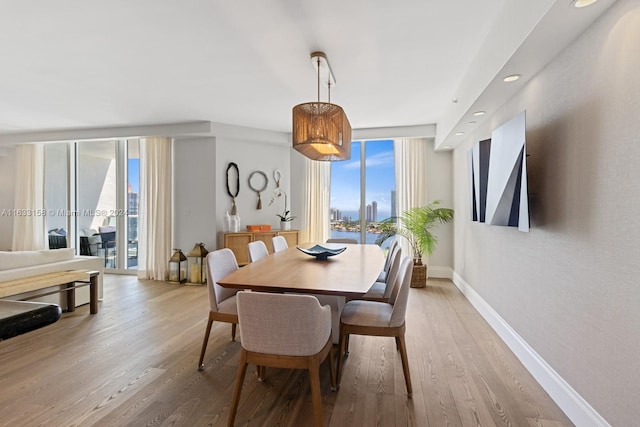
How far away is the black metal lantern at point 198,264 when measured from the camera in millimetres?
5246

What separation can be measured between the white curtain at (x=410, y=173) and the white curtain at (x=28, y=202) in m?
6.70

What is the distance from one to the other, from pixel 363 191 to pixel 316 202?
885 mm

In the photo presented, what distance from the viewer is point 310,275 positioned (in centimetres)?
236

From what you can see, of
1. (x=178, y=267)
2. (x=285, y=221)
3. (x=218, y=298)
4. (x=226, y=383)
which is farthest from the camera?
(x=285, y=221)

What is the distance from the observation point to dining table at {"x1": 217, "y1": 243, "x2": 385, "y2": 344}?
202 centimetres

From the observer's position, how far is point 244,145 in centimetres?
576

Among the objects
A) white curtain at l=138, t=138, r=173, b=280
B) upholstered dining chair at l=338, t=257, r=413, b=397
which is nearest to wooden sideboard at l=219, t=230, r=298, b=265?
white curtain at l=138, t=138, r=173, b=280

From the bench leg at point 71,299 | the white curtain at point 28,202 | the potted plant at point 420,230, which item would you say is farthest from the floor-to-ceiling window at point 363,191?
the white curtain at point 28,202

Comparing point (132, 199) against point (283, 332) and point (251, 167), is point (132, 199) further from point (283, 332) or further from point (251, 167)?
point (283, 332)

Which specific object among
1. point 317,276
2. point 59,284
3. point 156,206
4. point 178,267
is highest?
point 156,206

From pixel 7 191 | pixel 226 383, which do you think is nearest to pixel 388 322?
pixel 226 383

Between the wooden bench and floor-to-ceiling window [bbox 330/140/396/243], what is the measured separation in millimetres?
3773

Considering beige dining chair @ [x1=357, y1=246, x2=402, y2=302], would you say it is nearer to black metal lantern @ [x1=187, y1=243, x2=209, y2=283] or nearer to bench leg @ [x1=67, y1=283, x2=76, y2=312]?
black metal lantern @ [x1=187, y1=243, x2=209, y2=283]

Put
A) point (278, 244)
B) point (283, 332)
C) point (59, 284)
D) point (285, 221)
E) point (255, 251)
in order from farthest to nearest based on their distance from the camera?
point (285, 221) → point (278, 244) → point (59, 284) → point (255, 251) → point (283, 332)
